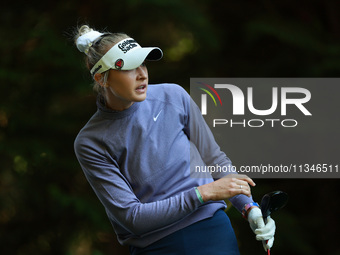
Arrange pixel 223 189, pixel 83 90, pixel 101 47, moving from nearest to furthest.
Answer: pixel 223 189, pixel 101 47, pixel 83 90

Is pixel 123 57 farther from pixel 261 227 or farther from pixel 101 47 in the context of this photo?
pixel 261 227

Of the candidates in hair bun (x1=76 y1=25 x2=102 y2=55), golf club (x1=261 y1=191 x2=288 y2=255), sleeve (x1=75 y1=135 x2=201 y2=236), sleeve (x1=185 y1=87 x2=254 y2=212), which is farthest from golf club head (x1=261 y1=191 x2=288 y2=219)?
hair bun (x1=76 y1=25 x2=102 y2=55)

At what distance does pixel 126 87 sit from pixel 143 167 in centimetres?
23

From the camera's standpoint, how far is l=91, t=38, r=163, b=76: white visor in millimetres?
1657

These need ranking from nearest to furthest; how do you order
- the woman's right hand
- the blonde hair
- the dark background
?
the woman's right hand < the blonde hair < the dark background

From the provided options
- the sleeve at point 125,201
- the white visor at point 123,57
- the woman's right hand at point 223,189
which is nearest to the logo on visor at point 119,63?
the white visor at point 123,57

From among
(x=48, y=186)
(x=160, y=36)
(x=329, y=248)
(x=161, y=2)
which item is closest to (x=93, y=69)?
(x=161, y=2)

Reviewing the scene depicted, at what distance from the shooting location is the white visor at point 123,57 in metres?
1.66

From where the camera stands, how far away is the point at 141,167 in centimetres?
165

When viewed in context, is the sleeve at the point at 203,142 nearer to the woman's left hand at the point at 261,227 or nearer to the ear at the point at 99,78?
the woman's left hand at the point at 261,227

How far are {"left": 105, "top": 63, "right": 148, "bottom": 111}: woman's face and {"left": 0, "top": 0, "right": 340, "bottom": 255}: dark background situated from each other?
2094 mm

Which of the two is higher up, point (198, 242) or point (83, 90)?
point (83, 90)

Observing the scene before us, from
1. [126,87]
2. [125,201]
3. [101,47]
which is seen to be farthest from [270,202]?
[101,47]

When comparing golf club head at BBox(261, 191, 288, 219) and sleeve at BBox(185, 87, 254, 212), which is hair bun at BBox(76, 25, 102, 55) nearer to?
sleeve at BBox(185, 87, 254, 212)
